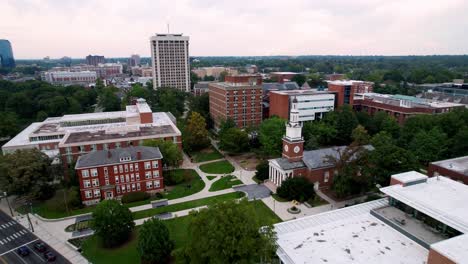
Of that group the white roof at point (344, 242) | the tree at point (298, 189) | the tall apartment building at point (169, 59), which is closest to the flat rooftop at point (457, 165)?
the white roof at point (344, 242)

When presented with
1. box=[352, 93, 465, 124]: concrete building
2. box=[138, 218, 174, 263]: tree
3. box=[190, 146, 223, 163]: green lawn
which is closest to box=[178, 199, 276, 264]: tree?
box=[138, 218, 174, 263]: tree

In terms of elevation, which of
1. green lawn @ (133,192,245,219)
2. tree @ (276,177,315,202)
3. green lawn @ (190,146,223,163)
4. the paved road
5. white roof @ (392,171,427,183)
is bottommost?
the paved road

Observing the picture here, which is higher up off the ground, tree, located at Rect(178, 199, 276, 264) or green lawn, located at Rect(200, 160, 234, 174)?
tree, located at Rect(178, 199, 276, 264)

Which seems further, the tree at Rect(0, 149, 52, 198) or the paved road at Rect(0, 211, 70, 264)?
the tree at Rect(0, 149, 52, 198)

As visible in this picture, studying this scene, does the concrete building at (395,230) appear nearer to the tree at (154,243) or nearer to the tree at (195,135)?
the tree at (154,243)

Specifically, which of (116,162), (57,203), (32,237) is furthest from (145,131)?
(32,237)

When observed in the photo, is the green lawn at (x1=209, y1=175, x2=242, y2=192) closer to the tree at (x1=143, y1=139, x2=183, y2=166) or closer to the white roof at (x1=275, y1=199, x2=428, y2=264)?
the tree at (x1=143, y1=139, x2=183, y2=166)

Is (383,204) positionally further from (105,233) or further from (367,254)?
(105,233)
